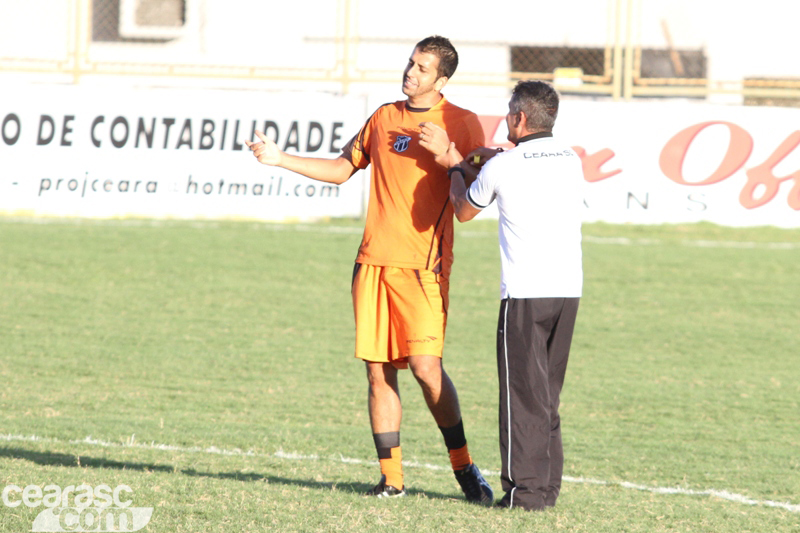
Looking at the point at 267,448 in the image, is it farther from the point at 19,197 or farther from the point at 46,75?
the point at 46,75

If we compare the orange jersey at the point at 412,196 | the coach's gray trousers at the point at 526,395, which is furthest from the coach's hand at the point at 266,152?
the coach's gray trousers at the point at 526,395

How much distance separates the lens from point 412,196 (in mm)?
4746

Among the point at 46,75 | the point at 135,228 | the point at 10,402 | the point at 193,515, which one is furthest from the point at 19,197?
the point at 193,515

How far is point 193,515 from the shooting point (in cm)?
407

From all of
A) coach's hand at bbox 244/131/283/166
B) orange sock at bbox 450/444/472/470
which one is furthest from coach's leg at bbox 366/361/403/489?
coach's hand at bbox 244/131/283/166

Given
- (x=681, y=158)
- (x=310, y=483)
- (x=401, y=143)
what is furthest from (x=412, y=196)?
(x=681, y=158)

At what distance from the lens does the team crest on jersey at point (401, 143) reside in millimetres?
4742

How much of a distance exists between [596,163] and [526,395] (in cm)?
1049

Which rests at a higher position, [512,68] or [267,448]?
[512,68]

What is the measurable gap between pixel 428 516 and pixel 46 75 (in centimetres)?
1397

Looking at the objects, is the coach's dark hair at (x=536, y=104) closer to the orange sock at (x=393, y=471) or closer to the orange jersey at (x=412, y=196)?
the orange jersey at (x=412, y=196)

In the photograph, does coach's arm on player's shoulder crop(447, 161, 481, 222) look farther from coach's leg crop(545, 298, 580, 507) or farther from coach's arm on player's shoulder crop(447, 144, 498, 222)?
coach's leg crop(545, 298, 580, 507)

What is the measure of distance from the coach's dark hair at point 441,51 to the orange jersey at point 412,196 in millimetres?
163

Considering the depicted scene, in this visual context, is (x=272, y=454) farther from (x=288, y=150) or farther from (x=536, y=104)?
(x=288, y=150)
